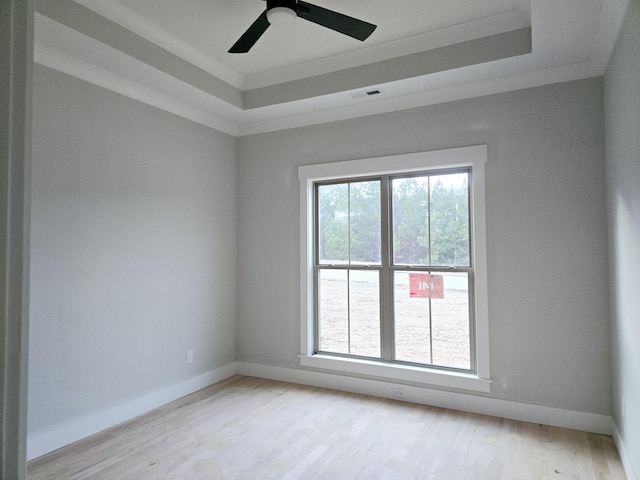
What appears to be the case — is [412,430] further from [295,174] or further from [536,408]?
[295,174]

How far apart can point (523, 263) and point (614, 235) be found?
2.11ft

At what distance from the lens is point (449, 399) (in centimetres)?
338

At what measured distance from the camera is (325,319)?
4156 mm

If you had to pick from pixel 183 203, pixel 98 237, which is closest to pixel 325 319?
pixel 183 203

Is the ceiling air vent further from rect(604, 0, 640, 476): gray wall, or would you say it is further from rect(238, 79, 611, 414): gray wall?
rect(604, 0, 640, 476): gray wall

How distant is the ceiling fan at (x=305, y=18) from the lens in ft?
7.38

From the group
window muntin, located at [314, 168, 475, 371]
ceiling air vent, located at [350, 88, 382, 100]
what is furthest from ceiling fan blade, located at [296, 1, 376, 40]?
window muntin, located at [314, 168, 475, 371]

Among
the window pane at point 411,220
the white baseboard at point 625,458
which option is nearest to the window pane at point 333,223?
the window pane at point 411,220

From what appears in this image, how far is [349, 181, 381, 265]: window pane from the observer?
3.88 metres

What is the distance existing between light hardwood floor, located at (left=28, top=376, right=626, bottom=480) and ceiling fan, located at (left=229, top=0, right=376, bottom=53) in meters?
2.69

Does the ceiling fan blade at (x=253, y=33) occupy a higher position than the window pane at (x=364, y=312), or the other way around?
the ceiling fan blade at (x=253, y=33)

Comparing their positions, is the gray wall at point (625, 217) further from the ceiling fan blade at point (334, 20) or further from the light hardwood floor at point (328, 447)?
the ceiling fan blade at point (334, 20)

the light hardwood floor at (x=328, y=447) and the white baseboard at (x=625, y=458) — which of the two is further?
the light hardwood floor at (x=328, y=447)

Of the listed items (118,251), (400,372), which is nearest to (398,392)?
(400,372)
